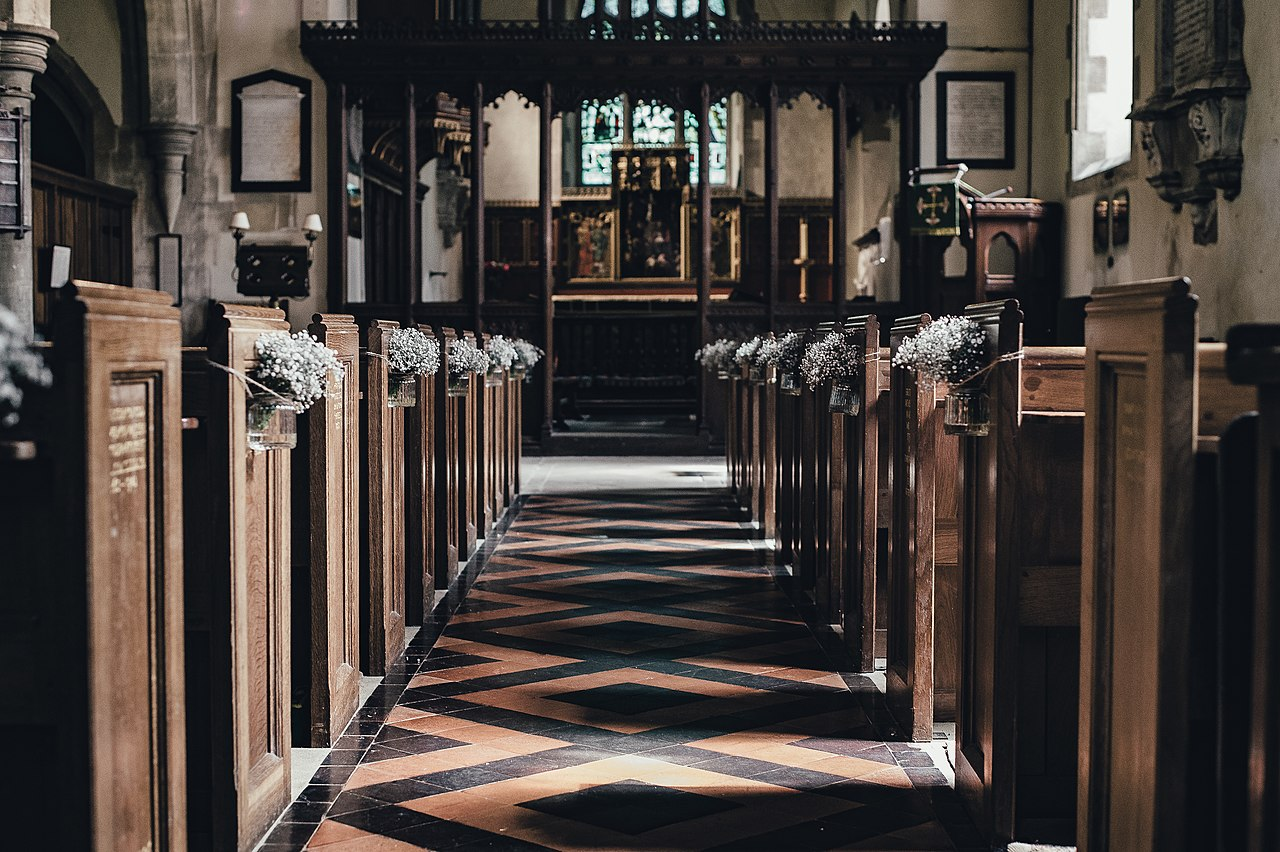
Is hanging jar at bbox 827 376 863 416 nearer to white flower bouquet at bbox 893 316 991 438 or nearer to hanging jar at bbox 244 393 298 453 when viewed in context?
white flower bouquet at bbox 893 316 991 438

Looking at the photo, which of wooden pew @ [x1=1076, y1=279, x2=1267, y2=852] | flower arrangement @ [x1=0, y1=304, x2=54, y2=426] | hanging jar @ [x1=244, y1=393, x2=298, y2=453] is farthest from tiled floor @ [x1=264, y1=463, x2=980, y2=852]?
flower arrangement @ [x1=0, y1=304, x2=54, y2=426]

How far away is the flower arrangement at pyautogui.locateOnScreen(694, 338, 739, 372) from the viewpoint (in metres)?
11.2

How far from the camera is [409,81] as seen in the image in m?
14.3

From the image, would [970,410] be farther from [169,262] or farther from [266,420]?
[169,262]

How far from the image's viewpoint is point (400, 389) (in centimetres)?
514

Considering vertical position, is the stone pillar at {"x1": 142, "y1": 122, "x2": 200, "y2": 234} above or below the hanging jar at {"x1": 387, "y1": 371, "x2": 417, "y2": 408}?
above

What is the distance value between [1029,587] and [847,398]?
1.86 m

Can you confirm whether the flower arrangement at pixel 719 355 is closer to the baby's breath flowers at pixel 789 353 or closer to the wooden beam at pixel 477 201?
the wooden beam at pixel 477 201

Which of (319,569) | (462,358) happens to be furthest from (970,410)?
(462,358)

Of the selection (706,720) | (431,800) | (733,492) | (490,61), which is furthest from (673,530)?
(490,61)

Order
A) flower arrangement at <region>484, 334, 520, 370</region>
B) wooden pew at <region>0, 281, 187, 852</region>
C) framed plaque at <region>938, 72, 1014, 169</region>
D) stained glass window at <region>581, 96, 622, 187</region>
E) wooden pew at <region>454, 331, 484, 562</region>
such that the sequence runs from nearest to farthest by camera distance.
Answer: wooden pew at <region>0, 281, 187, 852</region>, wooden pew at <region>454, 331, 484, 562</region>, flower arrangement at <region>484, 334, 520, 370</region>, framed plaque at <region>938, 72, 1014, 169</region>, stained glass window at <region>581, 96, 622, 187</region>

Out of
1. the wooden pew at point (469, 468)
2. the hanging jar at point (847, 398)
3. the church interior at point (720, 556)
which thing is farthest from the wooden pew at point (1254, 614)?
the wooden pew at point (469, 468)

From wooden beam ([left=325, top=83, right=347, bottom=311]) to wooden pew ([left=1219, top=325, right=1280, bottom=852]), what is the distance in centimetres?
1286

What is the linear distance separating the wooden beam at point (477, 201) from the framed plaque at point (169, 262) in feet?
10.1
